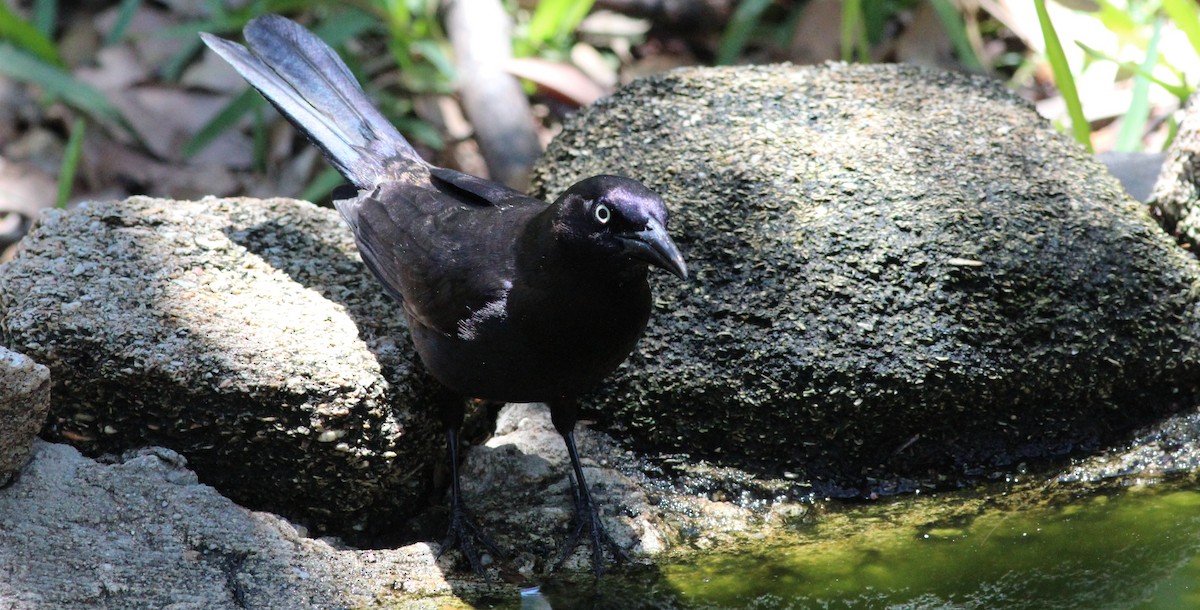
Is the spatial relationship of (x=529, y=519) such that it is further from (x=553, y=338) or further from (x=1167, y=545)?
(x=1167, y=545)

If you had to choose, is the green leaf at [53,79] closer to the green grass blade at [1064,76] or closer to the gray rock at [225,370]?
the gray rock at [225,370]

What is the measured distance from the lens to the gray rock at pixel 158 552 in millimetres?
2594

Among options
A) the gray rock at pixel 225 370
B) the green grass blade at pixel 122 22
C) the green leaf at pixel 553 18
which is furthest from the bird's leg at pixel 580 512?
the green grass blade at pixel 122 22

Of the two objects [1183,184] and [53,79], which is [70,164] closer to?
[53,79]

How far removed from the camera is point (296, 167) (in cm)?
586

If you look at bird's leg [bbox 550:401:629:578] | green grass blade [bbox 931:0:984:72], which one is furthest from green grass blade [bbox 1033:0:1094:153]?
bird's leg [bbox 550:401:629:578]

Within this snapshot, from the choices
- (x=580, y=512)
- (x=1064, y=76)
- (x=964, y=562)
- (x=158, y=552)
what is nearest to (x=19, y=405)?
(x=158, y=552)

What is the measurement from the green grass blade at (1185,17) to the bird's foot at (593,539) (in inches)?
114

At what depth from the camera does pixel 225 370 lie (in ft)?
9.87

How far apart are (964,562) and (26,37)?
16.0 feet

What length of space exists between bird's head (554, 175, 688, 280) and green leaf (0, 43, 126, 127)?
3428mm

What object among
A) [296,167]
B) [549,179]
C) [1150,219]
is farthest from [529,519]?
[296,167]

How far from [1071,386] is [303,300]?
90.4 inches

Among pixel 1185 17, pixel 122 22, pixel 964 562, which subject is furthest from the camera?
pixel 122 22
